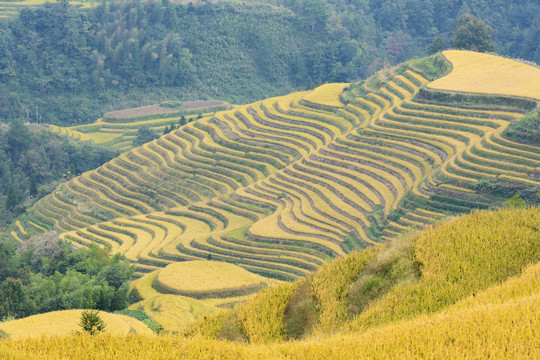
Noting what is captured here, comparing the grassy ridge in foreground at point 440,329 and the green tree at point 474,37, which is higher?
the grassy ridge in foreground at point 440,329

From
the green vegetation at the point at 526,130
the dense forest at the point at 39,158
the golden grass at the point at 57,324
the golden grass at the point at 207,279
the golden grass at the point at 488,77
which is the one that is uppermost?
the golden grass at the point at 488,77

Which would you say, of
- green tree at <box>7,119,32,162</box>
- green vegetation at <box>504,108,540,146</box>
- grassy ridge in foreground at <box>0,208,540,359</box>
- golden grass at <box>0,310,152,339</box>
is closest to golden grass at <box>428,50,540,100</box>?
green vegetation at <box>504,108,540,146</box>

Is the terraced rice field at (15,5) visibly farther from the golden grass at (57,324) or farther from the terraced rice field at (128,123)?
the golden grass at (57,324)

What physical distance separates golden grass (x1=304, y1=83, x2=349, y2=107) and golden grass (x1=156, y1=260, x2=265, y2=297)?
61.8ft

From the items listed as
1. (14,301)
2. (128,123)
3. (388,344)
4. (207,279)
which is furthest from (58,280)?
(128,123)

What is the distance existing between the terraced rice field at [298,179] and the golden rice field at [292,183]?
77 mm

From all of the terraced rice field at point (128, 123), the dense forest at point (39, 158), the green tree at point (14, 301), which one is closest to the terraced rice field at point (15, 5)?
the terraced rice field at point (128, 123)

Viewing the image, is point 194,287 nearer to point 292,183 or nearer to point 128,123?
point 292,183

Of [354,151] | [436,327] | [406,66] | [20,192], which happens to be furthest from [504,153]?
[20,192]

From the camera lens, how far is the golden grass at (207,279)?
23.9m

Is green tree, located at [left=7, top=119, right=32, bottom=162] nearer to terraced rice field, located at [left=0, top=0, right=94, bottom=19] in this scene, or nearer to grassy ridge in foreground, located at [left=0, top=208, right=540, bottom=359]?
terraced rice field, located at [left=0, top=0, right=94, bottom=19]

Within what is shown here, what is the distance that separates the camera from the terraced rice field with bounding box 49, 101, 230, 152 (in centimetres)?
6122

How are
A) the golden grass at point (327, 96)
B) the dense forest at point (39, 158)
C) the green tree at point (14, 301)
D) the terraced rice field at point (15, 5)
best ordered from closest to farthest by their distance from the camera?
the green tree at point (14, 301) → the golden grass at point (327, 96) → the dense forest at point (39, 158) → the terraced rice field at point (15, 5)

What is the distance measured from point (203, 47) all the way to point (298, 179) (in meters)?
52.2
